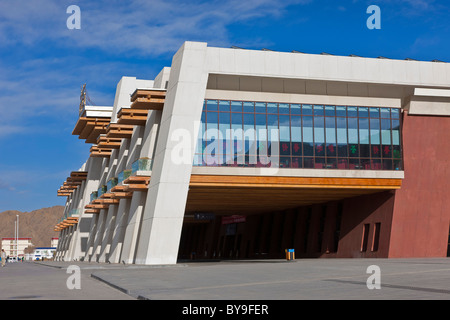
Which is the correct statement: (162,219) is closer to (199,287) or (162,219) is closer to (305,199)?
(305,199)

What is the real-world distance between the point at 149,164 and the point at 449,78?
63.6ft

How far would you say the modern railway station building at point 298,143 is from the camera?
35.0 m

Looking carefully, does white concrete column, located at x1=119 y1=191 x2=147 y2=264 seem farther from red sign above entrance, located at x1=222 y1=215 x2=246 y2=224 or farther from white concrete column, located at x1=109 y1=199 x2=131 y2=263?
red sign above entrance, located at x1=222 y1=215 x2=246 y2=224

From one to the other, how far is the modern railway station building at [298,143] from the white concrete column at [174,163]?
6 centimetres

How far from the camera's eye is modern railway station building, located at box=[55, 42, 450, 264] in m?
35.0

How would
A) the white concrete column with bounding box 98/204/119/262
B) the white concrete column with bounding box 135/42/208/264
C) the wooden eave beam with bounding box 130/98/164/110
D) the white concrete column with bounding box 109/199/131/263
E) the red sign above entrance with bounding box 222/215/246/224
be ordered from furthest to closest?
the red sign above entrance with bounding box 222/215/246/224
the white concrete column with bounding box 98/204/119/262
the white concrete column with bounding box 109/199/131/263
the wooden eave beam with bounding box 130/98/164/110
the white concrete column with bounding box 135/42/208/264

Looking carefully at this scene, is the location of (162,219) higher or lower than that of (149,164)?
lower

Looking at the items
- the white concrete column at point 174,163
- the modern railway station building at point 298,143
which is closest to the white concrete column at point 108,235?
the modern railway station building at point 298,143

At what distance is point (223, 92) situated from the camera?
123ft

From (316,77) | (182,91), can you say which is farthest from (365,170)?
(182,91)

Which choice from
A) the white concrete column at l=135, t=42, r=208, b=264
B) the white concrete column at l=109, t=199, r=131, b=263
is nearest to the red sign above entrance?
the white concrete column at l=109, t=199, r=131, b=263

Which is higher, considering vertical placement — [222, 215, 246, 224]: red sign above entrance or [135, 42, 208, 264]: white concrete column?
[222, 215, 246, 224]: red sign above entrance

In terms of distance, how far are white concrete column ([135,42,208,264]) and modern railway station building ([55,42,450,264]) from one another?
6cm

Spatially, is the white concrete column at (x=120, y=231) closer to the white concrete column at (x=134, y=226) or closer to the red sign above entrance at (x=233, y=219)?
the white concrete column at (x=134, y=226)
